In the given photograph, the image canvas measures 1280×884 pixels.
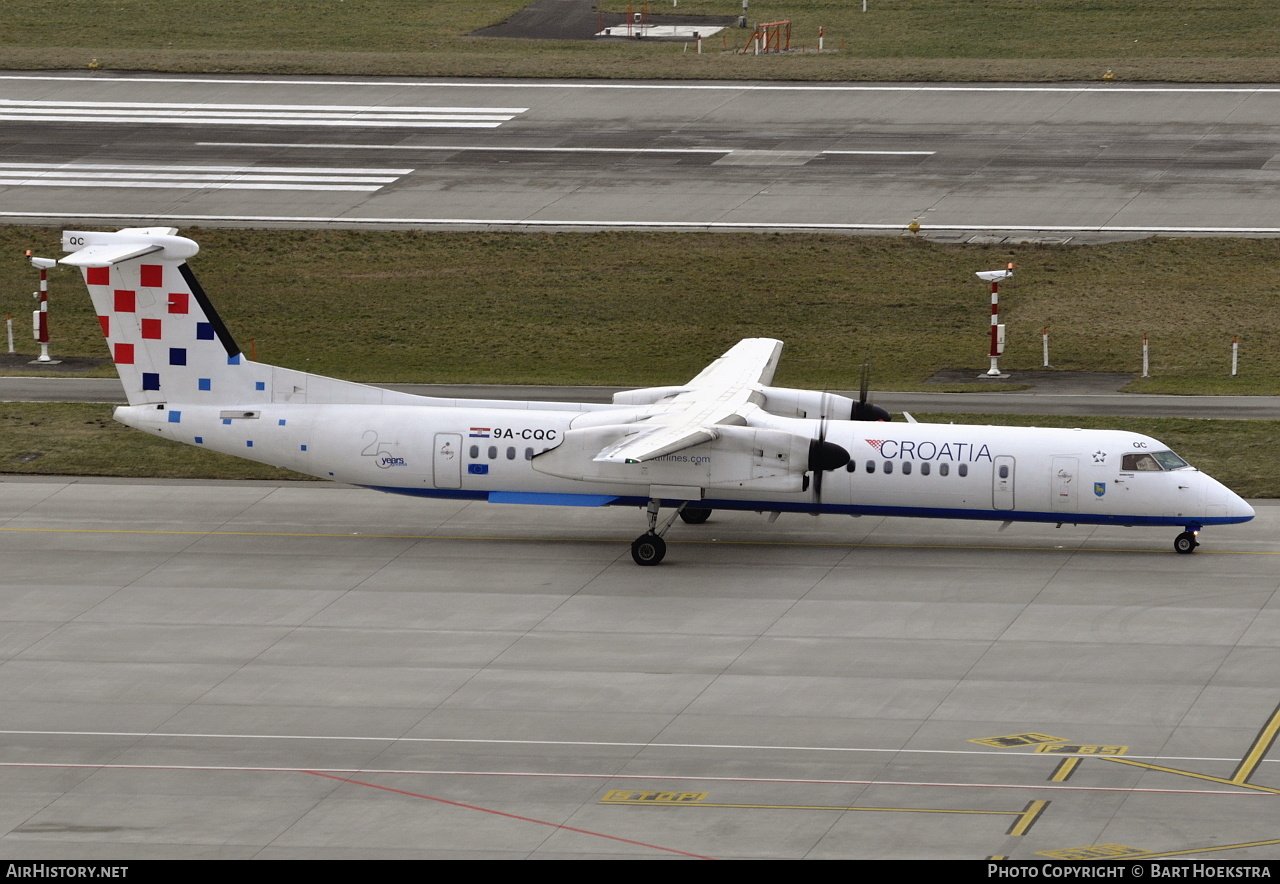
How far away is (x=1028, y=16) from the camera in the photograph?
272ft

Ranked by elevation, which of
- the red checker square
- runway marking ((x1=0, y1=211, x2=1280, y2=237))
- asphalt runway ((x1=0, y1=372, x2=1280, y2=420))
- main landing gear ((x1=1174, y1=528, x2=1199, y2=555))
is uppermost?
the red checker square

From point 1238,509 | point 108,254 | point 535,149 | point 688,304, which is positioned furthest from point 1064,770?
point 535,149

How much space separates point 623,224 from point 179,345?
1008 inches

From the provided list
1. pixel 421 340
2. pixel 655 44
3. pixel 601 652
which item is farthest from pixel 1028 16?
pixel 601 652

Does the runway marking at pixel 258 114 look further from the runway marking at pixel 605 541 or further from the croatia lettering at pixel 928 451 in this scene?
the croatia lettering at pixel 928 451

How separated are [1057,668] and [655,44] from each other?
56.5m

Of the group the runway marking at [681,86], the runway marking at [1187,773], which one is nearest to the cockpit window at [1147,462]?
the runway marking at [1187,773]

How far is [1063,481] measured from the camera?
1303 inches

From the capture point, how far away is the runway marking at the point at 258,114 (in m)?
68.6

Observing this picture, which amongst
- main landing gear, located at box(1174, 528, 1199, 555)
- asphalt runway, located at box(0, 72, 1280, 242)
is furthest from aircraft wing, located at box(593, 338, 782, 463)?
asphalt runway, located at box(0, 72, 1280, 242)

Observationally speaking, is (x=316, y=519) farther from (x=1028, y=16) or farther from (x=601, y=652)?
(x=1028, y=16)

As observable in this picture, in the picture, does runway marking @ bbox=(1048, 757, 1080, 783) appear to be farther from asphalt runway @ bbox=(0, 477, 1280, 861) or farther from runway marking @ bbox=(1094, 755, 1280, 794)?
runway marking @ bbox=(1094, 755, 1280, 794)

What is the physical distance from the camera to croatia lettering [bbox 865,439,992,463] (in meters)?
33.3

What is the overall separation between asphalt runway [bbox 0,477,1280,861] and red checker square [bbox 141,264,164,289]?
509 cm
